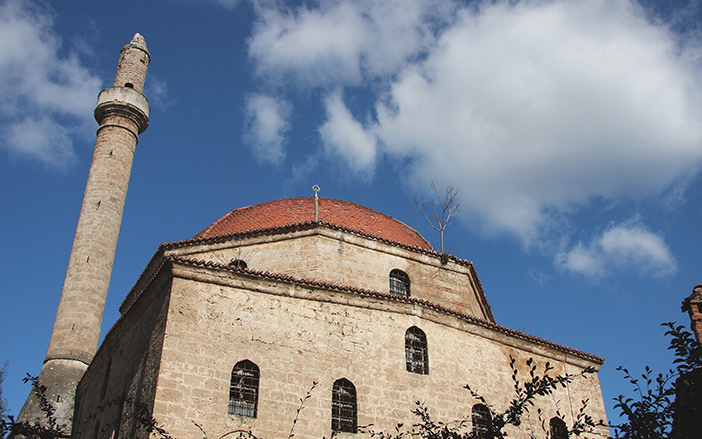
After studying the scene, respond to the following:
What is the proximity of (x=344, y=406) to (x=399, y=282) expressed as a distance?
3893mm

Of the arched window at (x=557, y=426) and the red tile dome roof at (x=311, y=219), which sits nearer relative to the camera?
the arched window at (x=557, y=426)

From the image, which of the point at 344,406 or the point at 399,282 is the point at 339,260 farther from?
the point at 344,406

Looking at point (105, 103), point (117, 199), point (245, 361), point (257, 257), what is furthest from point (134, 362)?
point (105, 103)

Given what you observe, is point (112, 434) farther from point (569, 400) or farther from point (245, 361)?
point (569, 400)

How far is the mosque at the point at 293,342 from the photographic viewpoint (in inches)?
372

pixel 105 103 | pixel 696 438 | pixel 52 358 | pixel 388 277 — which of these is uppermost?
pixel 105 103

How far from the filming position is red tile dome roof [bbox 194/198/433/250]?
46.9 feet

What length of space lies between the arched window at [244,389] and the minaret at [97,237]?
7.17 m

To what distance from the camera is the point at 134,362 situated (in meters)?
10.6

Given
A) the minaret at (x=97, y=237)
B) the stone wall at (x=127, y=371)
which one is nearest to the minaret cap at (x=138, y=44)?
the minaret at (x=97, y=237)

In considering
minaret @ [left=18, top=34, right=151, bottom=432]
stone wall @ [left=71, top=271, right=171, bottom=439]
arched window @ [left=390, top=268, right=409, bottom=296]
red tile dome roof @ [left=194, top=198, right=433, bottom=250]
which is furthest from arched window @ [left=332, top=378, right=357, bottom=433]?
minaret @ [left=18, top=34, right=151, bottom=432]

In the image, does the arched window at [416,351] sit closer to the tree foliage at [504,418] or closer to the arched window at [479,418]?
the tree foliage at [504,418]

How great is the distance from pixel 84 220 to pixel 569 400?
518 inches

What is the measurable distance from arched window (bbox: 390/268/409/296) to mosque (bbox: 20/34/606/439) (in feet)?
0.10
